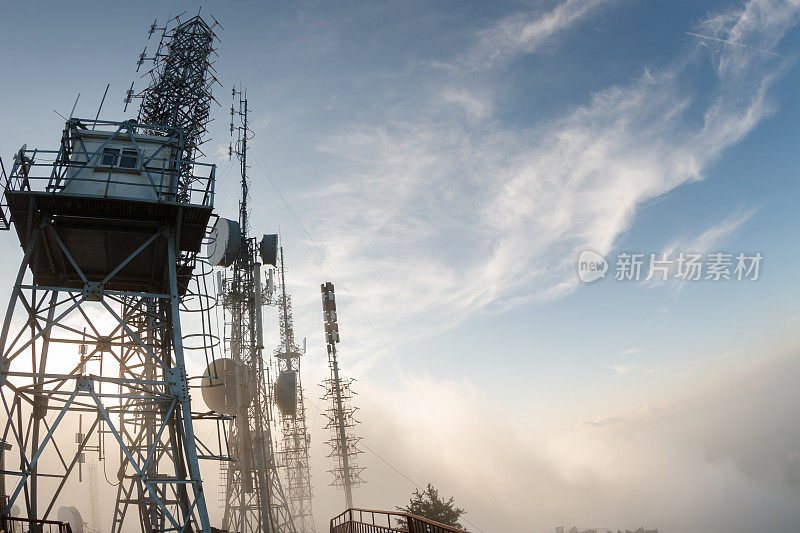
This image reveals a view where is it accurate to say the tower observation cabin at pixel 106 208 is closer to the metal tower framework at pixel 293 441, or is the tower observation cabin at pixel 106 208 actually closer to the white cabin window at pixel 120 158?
the white cabin window at pixel 120 158

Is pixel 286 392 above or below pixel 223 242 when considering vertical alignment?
below

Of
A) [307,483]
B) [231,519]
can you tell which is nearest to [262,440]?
[231,519]

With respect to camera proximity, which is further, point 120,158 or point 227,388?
point 227,388

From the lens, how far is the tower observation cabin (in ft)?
51.2

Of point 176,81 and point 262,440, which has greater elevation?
point 176,81

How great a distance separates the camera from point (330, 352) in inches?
2029

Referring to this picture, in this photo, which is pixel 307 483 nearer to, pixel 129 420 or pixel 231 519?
pixel 231 519

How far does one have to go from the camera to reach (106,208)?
627 inches

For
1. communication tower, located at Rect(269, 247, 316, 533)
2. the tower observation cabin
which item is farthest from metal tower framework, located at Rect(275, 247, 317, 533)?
the tower observation cabin

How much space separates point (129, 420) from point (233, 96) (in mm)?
30803

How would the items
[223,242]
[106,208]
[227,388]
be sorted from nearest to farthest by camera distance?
1. [106,208]
2. [223,242]
3. [227,388]

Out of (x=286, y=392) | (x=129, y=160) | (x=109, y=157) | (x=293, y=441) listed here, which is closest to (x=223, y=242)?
(x=129, y=160)

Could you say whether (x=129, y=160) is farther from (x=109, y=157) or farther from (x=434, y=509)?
(x=434, y=509)

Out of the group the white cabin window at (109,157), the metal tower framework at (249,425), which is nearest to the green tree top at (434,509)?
the metal tower framework at (249,425)
